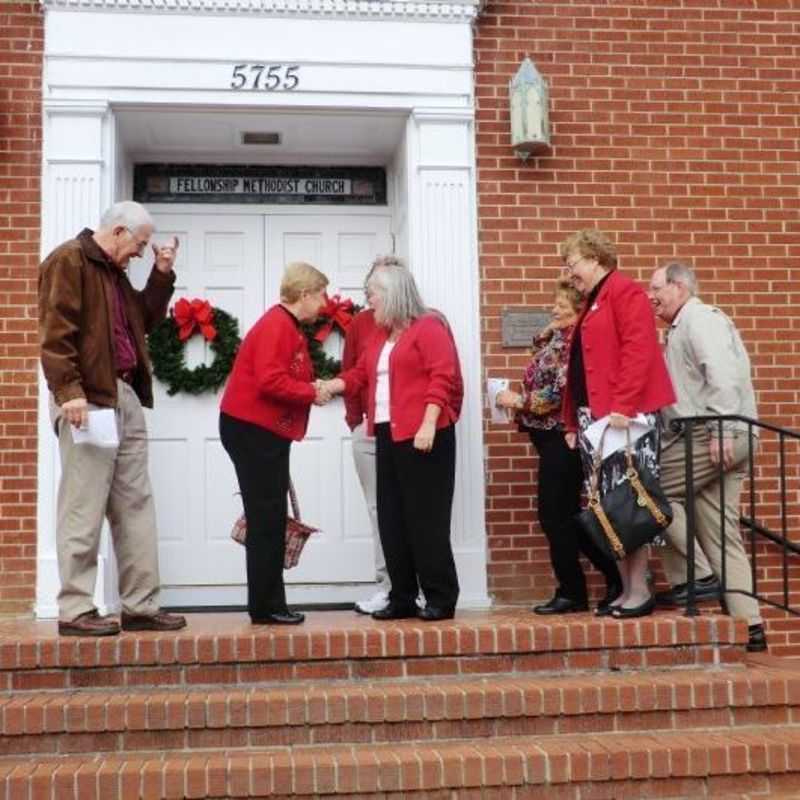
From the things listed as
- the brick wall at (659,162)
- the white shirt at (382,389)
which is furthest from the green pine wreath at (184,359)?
the brick wall at (659,162)

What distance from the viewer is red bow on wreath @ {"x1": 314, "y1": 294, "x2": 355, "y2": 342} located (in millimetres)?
6777

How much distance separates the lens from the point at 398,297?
17.8 feet

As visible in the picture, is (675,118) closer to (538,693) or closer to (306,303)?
(306,303)

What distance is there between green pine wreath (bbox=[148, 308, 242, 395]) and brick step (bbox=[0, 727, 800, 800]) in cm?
276

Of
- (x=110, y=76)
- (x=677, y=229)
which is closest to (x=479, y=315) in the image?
→ (x=677, y=229)

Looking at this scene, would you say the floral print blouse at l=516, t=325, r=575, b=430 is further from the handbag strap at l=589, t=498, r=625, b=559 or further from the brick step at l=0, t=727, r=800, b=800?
the brick step at l=0, t=727, r=800, b=800

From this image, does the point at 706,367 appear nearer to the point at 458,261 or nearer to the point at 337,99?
the point at 458,261

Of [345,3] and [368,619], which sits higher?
[345,3]

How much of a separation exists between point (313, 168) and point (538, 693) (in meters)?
3.85

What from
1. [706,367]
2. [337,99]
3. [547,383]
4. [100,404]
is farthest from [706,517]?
[337,99]

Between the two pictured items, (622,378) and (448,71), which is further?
(448,71)

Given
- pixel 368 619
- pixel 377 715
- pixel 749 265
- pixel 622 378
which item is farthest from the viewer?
pixel 749 265

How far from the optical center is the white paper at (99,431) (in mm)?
4559

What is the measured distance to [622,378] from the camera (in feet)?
16.3
